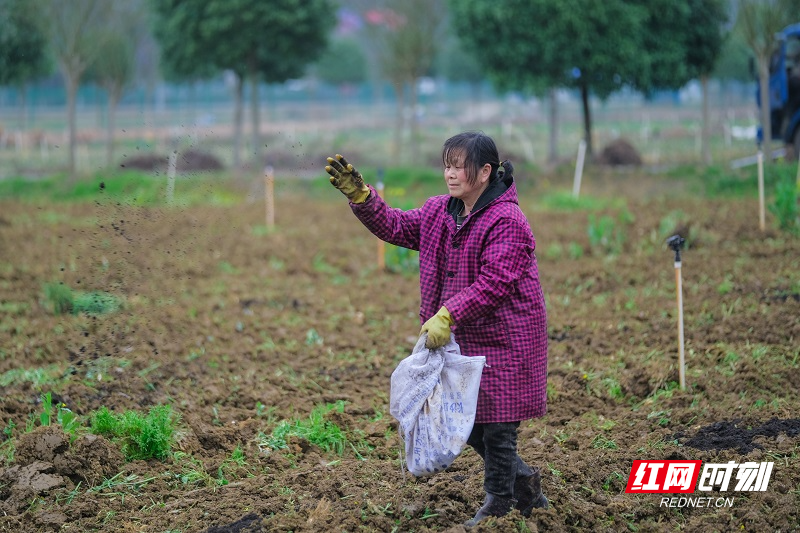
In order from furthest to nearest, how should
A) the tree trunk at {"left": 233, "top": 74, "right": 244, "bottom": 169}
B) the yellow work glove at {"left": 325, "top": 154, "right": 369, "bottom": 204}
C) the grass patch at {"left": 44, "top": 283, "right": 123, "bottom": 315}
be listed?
the tree trunk at {"left": 233, "top": 74, "right": 244, "bottom": 169}
the grass patch at {"left": 44, "top": 283, "right": 123, "bottom": 315}
the yellow work glove at {"left": 325, "top": 154, "right": 369, "bottom": 204}

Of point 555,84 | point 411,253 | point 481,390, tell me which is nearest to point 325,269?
point 411,253

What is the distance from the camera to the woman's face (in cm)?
378

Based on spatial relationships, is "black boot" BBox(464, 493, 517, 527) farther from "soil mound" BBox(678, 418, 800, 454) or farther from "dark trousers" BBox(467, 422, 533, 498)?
"soil mound" BBox(678, 418, 800, 454)

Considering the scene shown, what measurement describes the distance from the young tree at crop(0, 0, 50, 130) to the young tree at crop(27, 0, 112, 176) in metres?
0.43

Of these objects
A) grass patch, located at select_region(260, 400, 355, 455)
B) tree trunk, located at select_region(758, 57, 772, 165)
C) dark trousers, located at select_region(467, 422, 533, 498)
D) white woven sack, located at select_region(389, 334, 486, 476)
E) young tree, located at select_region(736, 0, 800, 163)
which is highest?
young tree, located at select_region(736, 0, 800, 163)

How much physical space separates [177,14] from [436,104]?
33949 millimetres

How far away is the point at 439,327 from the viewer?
3668mm

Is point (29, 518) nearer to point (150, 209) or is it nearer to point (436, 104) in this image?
point (150, 209)

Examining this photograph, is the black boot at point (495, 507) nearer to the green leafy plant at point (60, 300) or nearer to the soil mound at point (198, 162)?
the green leafy plant at point (60, 300)

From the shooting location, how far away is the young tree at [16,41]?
21.2 meters

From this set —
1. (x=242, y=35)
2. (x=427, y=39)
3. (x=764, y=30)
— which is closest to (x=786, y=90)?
(x=764, y=30)

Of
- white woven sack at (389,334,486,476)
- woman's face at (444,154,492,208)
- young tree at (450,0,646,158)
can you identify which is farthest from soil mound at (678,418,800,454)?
young tree at (450,0,646,158)

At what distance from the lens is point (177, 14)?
21328 millimetres

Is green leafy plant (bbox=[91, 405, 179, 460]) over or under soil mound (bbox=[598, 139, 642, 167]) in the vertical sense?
under
